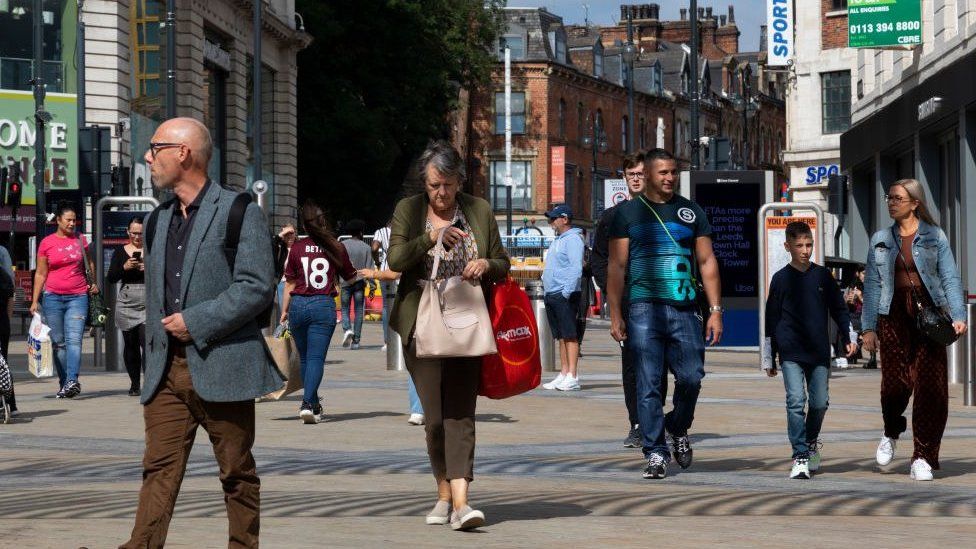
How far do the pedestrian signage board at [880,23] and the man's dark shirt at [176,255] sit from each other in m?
23.6

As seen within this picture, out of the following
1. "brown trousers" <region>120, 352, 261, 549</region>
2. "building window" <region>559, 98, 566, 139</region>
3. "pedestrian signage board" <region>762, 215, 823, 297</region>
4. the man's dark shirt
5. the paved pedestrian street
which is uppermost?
"building window" <region>559, 98, 566, 139</region>

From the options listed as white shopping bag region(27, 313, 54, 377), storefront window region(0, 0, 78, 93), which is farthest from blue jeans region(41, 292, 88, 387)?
storefront window region(0, 0, 78, 93)

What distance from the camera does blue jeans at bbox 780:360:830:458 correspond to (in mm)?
10828

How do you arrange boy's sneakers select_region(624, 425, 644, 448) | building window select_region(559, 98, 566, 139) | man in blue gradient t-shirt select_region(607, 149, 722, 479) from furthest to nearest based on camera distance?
building window select_region(559, 98, 566, 139) → boy's sneakers select_region(624, 425, 644, 448) → man in blue gradient t-shirt select_region(607, 149, 722, 479)

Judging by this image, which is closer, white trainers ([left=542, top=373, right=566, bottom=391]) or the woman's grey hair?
the woman's grey hair

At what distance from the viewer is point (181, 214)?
6.66m

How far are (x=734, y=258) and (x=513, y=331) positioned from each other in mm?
16197

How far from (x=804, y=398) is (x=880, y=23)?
62.6 ft

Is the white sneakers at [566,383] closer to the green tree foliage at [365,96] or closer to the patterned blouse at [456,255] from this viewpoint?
the patterned blouse at [456,255]

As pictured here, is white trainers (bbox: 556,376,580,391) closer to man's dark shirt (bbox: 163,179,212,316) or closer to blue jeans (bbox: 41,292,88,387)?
blue jeans (bbox: 41,292,88,387)

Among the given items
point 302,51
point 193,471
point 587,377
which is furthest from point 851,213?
point 193,471

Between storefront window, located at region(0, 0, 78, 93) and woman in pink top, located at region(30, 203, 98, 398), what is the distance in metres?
20.8

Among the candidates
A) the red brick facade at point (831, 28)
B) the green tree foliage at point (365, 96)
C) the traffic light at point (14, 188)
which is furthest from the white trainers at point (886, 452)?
the green tree foliage at point (365, 96)

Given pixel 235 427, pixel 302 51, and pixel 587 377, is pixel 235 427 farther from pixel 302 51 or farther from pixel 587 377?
pixel 302 51
